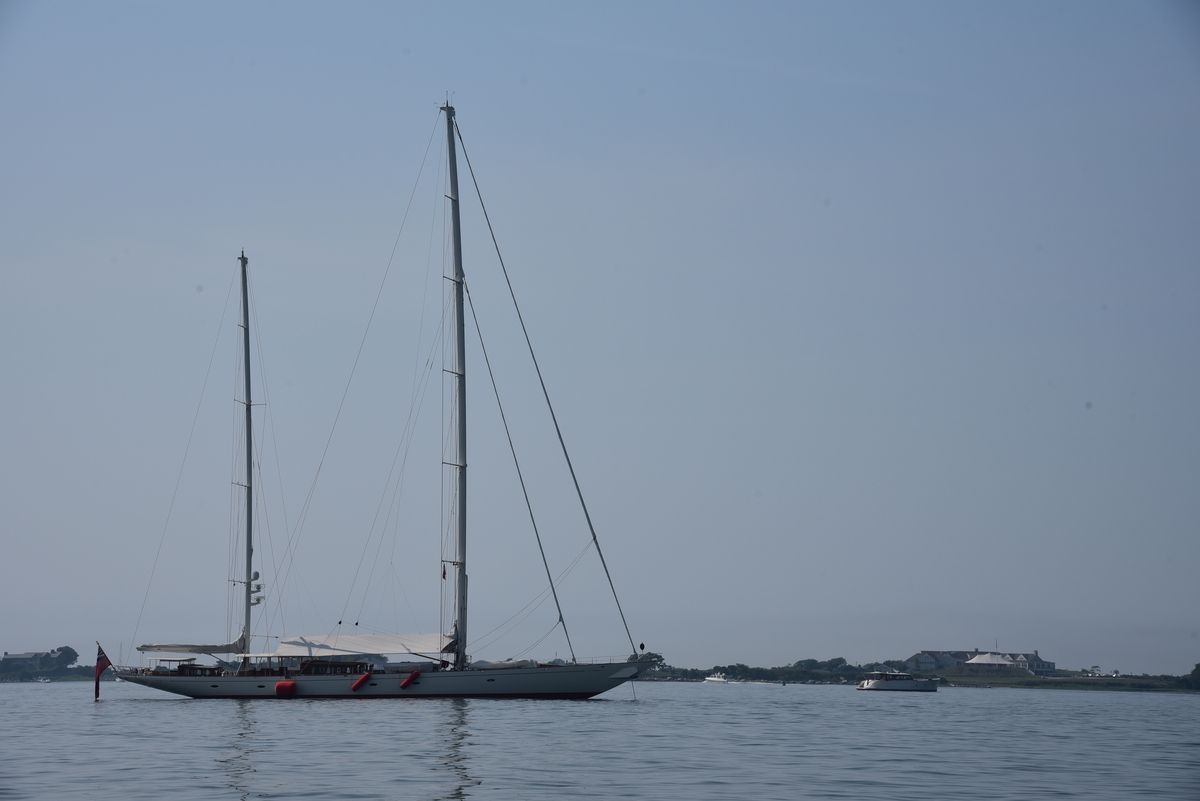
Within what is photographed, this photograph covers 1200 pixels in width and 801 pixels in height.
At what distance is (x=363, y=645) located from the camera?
64.0 metres

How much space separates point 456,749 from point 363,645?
86.5 feet

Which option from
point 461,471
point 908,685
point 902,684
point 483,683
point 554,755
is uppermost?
point 461,471

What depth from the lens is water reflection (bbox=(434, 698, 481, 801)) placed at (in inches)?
1176

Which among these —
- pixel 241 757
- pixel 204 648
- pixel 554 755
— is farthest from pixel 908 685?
pixel 241 757

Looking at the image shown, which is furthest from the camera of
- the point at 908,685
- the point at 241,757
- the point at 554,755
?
the point at 908,685

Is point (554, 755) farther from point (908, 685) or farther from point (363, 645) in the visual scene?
point (908, 685)

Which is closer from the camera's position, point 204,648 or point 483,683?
point 483,683

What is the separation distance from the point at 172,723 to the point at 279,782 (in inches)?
1017

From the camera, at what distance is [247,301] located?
7706 cm

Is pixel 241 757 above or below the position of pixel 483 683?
below

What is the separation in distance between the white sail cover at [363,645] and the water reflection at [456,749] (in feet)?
10.9

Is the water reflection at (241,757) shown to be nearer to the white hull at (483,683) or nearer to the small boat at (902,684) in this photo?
the white hull at (483,683)

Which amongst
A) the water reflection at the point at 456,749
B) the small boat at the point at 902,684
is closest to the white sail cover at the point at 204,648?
the water reflection at the point at 456,749

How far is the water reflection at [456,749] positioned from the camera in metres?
29.9
